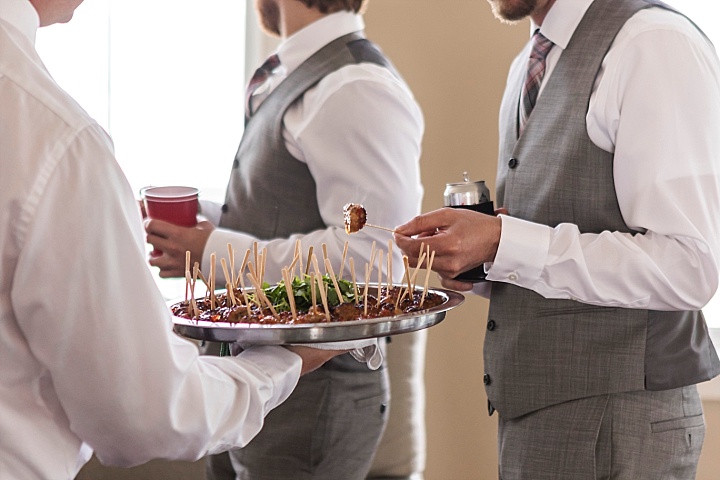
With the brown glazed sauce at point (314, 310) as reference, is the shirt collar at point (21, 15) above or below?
above

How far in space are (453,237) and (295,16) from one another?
761 millimetres

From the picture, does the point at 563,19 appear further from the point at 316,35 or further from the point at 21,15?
the point at 21,15

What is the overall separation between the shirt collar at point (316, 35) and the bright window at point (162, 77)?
3.51 feet

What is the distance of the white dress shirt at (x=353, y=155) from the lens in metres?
1.70

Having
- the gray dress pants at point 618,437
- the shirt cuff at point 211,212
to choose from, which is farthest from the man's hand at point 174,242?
the gray dress pants at point 618,437

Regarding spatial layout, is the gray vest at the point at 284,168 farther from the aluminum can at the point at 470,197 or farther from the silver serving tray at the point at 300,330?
the silver serving tray at the point at 300,330

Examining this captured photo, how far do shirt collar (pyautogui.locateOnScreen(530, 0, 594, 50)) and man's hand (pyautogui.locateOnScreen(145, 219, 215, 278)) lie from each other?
0.77 meters

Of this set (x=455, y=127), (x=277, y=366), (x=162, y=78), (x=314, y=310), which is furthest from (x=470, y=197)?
(x=162, y=78)

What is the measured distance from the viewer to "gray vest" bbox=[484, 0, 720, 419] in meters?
1.42

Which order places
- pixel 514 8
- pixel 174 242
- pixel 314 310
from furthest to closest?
pixel 174 242 → pixel 514 8 → pixel 314 310

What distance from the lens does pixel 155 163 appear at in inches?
118

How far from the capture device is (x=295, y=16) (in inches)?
75.0

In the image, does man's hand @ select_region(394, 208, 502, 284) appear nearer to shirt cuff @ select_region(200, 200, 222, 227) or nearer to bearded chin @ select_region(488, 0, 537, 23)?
bearded chin @ select_region(488, 0, 537, 23)

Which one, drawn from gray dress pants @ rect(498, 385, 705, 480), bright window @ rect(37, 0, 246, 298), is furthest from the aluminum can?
bright window @ rect(37, 0, 246, 298)
